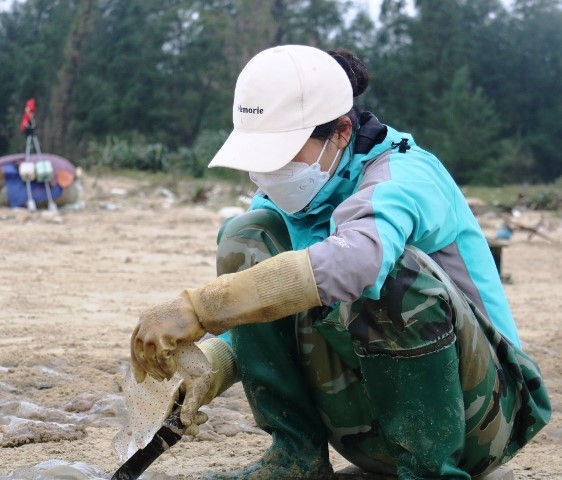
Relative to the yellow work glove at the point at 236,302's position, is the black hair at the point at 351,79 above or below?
above

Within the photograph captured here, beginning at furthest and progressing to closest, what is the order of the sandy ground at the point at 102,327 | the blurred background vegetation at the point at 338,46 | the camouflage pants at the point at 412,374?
the blurred background vegetation at the point at 338,46, the sandy ground at the point at 102,327, the camouflage pants at the point at 412,374

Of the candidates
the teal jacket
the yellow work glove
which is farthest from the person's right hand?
the teal jacket

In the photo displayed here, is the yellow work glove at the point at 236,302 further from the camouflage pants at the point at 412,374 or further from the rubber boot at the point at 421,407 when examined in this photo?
the rubber boot at the point at 421,407

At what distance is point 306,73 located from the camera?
2219 mm

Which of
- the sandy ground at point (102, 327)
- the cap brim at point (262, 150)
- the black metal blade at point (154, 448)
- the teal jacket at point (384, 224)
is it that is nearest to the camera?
the teal jacket at point (384, 224)

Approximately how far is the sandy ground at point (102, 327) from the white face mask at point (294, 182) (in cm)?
82

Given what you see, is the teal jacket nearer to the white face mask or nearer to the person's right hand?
the white face mask

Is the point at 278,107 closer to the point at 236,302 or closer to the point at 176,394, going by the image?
the point at 236,302

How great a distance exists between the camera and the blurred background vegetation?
29422 mm

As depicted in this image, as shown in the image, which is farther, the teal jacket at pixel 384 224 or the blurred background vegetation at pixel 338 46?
the blurred background vegetation at pixel 338 46

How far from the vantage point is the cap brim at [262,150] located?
2.17m

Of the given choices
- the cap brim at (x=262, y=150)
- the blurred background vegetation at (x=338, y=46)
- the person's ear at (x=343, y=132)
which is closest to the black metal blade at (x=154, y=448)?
the cap brim at (x=262, y=150)

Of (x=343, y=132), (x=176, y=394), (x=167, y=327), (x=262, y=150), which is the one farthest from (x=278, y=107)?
(x=176, y=394)

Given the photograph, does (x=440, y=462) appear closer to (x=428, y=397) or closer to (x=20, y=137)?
(x=428, y=397)
